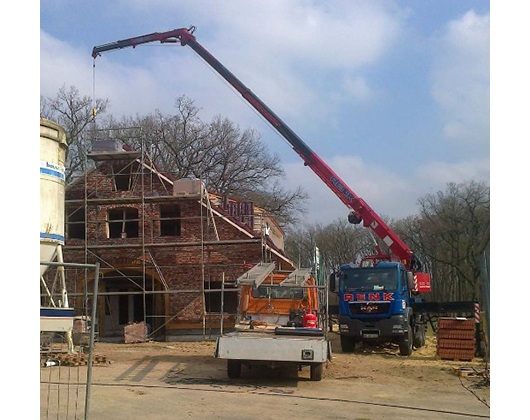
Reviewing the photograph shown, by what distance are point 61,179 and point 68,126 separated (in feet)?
107

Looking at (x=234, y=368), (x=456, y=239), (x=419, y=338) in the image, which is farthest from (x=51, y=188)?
(x=456, y=239)

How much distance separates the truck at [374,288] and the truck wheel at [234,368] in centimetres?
639

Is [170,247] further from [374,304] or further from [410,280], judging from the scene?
[410,280]

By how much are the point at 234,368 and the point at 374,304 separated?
6.81 meters

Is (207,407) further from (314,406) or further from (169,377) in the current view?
(169,377)

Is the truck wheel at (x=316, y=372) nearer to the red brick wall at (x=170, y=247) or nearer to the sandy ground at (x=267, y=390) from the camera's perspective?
the sandy ground at (x=267, y=390)

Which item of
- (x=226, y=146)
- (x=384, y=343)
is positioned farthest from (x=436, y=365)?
(x=226, y=146)

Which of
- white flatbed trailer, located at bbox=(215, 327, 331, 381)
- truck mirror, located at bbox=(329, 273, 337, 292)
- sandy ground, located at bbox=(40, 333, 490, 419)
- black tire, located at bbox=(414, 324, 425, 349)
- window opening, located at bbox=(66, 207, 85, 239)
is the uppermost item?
window opening, located at bbox=(66, 207, 85, 239)

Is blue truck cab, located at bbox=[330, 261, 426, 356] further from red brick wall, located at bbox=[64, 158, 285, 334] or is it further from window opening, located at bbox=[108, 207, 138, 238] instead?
window opening, located at bbox=[108, 207, 138, 238]

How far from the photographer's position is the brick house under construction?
23250mm

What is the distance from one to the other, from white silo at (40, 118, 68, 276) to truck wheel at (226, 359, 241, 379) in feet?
14.4

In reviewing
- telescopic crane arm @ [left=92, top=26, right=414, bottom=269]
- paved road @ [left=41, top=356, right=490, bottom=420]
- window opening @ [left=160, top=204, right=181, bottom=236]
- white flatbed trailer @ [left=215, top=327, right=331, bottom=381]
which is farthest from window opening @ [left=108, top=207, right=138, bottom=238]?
white flatbed trailer @ [left=215, top=327, right=331, bottom=381]

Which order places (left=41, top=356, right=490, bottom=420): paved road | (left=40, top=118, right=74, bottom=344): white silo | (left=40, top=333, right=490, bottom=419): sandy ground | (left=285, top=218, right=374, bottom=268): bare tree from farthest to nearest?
(left=285, top=218, right=374, bottom=268): bare tree
(left=40, top=118, right=74, bottom=344): white silo
(left=40, top=333, right=490, bottom=419): sandy ground
(left=41, top=356, right=490, bottom=420): paved road

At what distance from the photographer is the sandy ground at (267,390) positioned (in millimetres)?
9617
